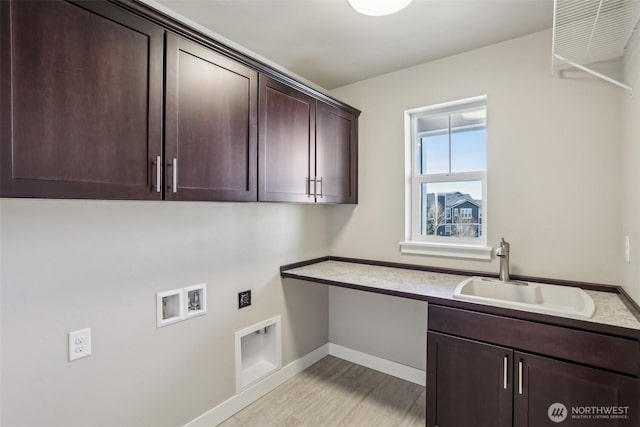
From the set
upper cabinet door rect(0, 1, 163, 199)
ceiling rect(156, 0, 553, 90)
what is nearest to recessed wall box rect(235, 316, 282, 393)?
upper cabinet door rect(0, 1, 163, 199)

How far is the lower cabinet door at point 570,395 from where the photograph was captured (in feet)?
4.33

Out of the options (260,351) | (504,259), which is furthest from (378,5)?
(260,351)

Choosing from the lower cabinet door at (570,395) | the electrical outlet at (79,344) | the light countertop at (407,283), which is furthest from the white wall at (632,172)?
the electrical outlet at (79,344)

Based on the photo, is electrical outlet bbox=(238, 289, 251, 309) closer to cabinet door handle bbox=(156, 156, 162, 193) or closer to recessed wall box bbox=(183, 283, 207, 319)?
recessed wall box bbox=(183, 283, 207, 319)

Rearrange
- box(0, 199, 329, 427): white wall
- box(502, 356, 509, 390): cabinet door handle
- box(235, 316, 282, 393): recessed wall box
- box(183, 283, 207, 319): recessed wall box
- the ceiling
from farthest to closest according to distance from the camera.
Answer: box(235, 316, 282, 393): recessed wall box < box(183, 283, 207, 319): recessed wall box < the ceiling < box(502, 356, 509, 390): cabinet door handle < box(0, 199, 329, 427): white wall

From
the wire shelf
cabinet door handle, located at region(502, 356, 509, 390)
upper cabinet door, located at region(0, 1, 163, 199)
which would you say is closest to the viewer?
upper cabinet door, located at region(0, 1, 163, 199)

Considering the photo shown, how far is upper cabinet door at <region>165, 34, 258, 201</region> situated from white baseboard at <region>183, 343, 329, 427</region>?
1.36m

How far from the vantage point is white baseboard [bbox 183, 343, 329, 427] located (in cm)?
197

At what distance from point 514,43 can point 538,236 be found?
1267mm

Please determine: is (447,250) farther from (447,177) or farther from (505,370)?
(505,370)

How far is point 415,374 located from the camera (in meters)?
2.50

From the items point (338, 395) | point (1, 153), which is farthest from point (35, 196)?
point (338, 395)

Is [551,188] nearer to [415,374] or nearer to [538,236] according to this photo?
[538,236]

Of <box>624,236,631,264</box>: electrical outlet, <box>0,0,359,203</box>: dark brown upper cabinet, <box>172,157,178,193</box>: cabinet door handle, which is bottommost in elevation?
<box>624,236,631,264</box>: electrical outlet
